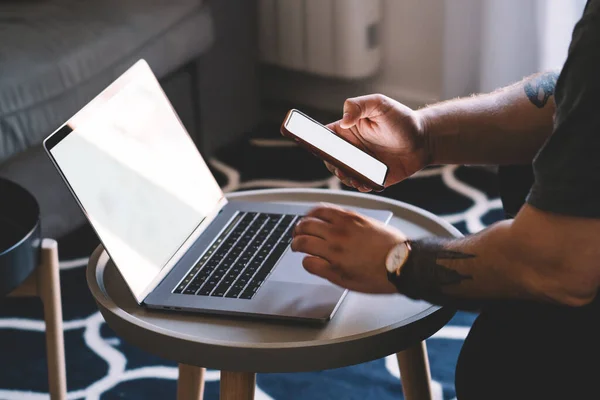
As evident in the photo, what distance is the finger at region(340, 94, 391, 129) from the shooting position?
1.05m

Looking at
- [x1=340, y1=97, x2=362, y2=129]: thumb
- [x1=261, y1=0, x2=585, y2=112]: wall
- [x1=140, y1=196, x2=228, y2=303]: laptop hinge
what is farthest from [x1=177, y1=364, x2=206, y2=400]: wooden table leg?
[x1=261, y1=0, x2=585, y2=112]: wall

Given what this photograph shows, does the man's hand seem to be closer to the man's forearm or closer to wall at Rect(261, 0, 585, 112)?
the man's forearm

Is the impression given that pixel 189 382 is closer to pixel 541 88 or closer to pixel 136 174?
pixel 136 174

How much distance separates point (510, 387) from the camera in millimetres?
835

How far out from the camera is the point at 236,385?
0.87 m

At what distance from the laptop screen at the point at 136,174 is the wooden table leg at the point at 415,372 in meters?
0.30

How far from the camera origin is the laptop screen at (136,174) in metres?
0.90

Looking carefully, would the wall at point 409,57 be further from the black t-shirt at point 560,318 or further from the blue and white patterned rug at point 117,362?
the black t-shirt at point 560,318

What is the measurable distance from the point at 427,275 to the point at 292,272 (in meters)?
0.20

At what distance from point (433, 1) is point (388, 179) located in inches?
49.0

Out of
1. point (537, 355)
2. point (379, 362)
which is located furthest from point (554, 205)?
point (379, 362)

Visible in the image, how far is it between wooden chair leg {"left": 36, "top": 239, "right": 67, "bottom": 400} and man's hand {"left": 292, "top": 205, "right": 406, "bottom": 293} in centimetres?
40

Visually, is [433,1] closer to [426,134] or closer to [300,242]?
[426,134]

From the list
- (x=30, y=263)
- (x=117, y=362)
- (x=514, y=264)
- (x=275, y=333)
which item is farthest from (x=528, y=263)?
(x=117, y=362)
